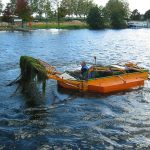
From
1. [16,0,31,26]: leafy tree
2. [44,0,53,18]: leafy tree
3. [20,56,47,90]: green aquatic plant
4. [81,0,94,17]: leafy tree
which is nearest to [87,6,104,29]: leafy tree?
[44,0,53,18]: leafy tree

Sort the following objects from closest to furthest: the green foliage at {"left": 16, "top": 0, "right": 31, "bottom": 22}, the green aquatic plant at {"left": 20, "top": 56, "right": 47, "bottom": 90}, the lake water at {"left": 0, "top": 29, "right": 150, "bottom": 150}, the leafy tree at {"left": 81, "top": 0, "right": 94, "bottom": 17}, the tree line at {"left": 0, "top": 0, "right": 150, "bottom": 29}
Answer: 1. the lake water at {"left": 0, "top": 29, "right": 150, "bottom": 150}
2. the green aquatic plant at {"left": 20, "top": 56, "right": 47, "bottom": 90}
3. the green foliage at {"left": 16, "top": 0, "right": 31, "bottom": 22}
4. the tree line at {"left": 0, "top": 0, "right": 150, "bottom": 29}
5. the leafy tree at {"left": 81, "top": 0, "right": 94, "bottom": 17}

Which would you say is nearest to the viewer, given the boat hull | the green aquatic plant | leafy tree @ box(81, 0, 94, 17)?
the green aquatic plant

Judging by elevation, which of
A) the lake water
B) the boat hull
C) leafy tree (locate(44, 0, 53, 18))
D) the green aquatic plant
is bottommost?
the lake water

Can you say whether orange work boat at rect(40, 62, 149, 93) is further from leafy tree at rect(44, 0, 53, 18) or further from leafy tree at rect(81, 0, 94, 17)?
leafy tree at rect(81, 0, 94, 17)

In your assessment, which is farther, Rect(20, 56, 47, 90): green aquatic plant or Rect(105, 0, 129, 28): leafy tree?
Rect(105, 0, 129, 28): leafy tree

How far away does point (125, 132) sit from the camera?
22.1m

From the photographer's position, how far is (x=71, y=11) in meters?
190

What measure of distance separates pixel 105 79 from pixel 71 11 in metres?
162

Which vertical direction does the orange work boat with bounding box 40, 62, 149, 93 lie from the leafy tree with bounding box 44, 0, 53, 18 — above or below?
below

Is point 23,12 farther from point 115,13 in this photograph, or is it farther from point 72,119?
point 72,119

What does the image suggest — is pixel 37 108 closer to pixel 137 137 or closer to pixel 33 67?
pixel 33 67

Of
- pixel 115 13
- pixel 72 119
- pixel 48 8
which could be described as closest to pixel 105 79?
pixel 72 119

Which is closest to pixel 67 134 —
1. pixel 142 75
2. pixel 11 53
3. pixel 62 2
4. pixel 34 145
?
pixel 34 145

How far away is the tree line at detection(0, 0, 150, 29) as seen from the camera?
466ft
